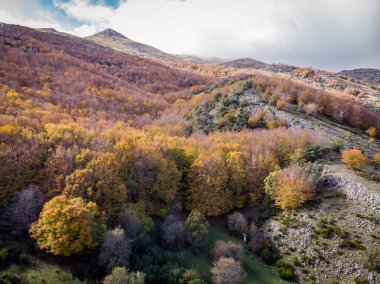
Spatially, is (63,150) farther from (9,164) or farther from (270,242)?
(270,242)

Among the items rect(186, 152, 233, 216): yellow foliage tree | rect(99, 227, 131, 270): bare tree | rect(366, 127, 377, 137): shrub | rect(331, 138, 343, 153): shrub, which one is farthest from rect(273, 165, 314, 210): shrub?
rect(366, 127, 377, 137): shrub

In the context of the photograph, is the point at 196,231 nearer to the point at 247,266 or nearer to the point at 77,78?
the point at 247,266

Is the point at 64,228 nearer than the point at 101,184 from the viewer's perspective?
Yes

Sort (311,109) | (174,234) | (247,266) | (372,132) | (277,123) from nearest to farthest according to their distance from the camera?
(247,266)
(174,234)
(372,132)
(277,123)
(311,109)

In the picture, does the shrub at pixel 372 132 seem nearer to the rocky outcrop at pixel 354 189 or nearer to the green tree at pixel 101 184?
the rocky outcrop at pixel 354 189

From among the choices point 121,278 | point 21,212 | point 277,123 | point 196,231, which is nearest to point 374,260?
point 196,231

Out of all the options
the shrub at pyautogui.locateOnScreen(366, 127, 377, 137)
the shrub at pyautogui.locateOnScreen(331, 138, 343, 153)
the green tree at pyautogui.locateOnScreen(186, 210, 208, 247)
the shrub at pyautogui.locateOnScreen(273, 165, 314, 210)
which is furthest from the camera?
the shrub at pyautogui.locateOnScreen(366, 127, 377, 137)

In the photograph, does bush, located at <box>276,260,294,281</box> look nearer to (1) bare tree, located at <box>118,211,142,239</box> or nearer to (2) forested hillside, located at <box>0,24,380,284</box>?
(2) forested hillside, located at <box>0,24,380,284</box>
